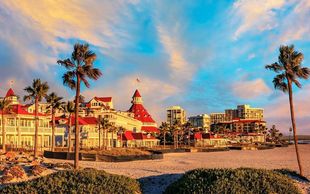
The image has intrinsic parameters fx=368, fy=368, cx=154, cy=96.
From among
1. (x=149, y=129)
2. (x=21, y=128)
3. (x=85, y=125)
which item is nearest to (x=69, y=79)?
(x=21, y=128)

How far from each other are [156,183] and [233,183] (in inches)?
232

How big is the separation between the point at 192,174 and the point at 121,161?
32178 millimetres

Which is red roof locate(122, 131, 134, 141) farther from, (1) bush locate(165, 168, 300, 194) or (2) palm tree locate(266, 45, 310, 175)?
(1) bush locate(165, 168, 300, 194)

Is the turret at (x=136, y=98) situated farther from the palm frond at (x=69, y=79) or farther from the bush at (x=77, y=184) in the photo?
the bush at (x=77, y=184)

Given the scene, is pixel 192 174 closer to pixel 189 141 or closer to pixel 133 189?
pixel 133 189

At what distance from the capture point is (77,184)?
1627cm

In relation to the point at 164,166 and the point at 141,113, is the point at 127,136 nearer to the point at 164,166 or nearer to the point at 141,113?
the point at 141,113

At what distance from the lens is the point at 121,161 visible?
4938cm

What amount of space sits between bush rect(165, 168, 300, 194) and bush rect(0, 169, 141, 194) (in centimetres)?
250

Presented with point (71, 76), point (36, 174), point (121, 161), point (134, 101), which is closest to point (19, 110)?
point (121, 161)

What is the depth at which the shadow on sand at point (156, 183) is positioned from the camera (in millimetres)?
19842

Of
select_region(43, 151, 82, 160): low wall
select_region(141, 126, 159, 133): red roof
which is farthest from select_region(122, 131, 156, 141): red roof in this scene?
select_region(43, 151, 82, 160): low wall

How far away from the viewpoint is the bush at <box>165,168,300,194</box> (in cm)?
1606

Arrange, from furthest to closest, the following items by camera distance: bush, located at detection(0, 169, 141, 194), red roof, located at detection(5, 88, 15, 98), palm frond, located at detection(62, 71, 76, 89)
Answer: red roof, located at detection(5, 88, 15, 98) < palm frond, located at detection(62, 71, 76, 89) < bush, located at detection(0, 169, 141, 194)
